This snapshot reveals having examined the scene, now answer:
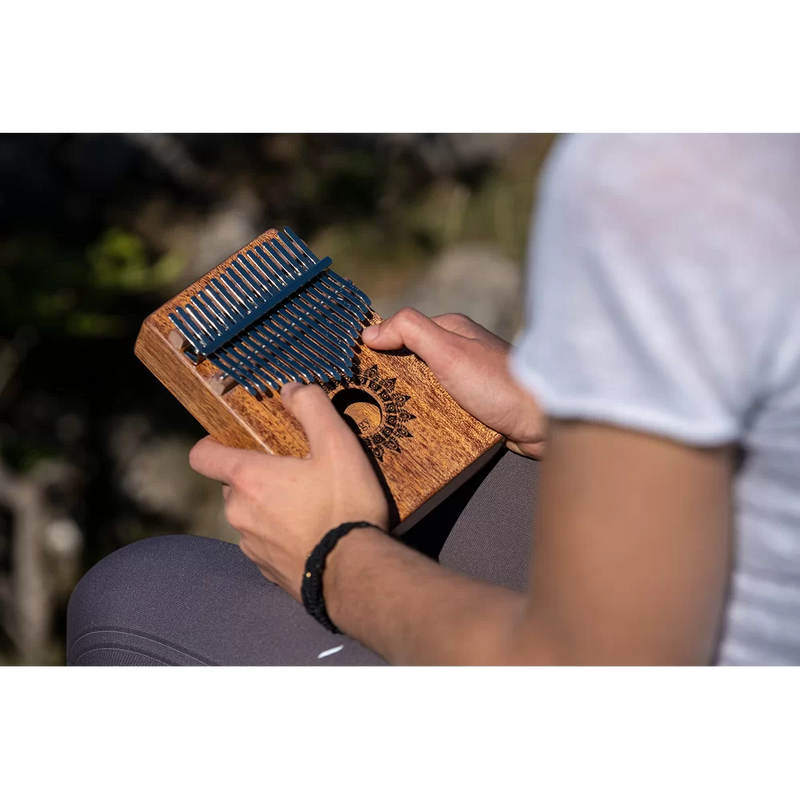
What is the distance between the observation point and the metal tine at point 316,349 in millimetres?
1674

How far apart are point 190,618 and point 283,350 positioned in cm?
55

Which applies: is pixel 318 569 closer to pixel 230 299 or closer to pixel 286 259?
pixel 230 299

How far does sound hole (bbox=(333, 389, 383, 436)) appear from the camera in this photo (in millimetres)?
1696

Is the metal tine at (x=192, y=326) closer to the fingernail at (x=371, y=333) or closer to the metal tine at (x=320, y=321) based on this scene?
the metal tine at (x=320, y=321)

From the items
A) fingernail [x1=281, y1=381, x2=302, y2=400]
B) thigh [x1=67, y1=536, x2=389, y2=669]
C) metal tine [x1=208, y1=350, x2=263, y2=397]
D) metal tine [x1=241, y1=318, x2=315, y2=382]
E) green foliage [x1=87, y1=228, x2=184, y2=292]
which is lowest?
thigh [x1=67, y1=536, x2=389, y2=669]

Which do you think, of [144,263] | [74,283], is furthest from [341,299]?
[144,263]

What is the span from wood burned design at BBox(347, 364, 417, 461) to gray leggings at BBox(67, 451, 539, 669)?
17 cm

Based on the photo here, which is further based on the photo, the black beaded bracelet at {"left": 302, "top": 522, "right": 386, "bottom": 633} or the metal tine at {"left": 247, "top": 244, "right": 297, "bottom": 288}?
the metal tine at {"left": 247, "top": 244, "right": 297, "bottom": 288}

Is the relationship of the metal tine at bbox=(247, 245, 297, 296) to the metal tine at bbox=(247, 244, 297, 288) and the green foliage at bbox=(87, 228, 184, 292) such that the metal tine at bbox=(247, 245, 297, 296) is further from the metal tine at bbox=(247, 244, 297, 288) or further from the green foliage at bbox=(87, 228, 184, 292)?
the green foliage at bbox=(87, 228, 184, 292)

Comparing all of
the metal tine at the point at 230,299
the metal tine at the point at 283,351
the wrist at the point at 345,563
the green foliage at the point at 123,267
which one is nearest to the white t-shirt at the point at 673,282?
the wrist at the point at 345,563

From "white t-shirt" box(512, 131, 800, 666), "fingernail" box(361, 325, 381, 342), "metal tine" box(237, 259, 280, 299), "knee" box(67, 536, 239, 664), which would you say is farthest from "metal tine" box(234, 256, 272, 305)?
"white t-shirt" box(512, 131, 800, 666)

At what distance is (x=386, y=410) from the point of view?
1.72 meters

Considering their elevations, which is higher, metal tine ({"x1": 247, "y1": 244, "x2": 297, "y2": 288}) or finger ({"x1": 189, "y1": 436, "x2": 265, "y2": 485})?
metal tine ({"x1": 247, "y1": 244, "x2": 297, "y2": 288})

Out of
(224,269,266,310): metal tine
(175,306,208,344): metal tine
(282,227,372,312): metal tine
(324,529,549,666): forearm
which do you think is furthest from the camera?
(282,227,372,312): metal tine
